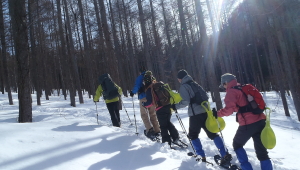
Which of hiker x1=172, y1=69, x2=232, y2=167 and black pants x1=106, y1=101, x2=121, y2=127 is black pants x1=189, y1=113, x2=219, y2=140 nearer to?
hiker x1=172, y1=69, x2=232, y2=167

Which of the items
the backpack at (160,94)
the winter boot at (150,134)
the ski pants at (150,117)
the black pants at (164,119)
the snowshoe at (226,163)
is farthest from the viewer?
the ski pants at (150,117)

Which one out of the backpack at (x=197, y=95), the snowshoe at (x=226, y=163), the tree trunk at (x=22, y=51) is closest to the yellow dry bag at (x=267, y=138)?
the snowshoe at (x=226, y=163)

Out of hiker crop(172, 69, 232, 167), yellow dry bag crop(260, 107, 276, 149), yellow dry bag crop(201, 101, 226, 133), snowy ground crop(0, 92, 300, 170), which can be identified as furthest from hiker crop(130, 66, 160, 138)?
yellow dry bag crop(260, 107, 276, 149)

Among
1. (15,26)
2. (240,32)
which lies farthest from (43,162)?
(240,32)

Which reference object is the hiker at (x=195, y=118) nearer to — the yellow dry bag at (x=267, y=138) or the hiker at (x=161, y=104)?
the hiker at (x=161, y=104)

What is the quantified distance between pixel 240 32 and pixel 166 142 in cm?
3335

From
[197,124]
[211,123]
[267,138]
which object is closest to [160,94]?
[197,124]

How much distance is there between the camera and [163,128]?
562cm

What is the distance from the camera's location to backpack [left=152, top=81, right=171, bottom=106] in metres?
5.45

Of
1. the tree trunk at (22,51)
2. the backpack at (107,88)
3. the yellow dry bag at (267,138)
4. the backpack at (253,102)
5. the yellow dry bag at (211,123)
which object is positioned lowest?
the yellow dry bag at (267,138)

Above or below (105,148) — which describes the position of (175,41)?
above

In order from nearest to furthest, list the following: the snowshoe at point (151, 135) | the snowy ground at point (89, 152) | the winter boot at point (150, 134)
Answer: the snowy ground at point (89, 152), the snowshoe at point (151, 135), the winter boot at point (150, 134)

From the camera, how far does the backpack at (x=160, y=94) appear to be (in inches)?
215

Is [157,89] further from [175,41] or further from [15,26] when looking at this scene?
[175,41]
